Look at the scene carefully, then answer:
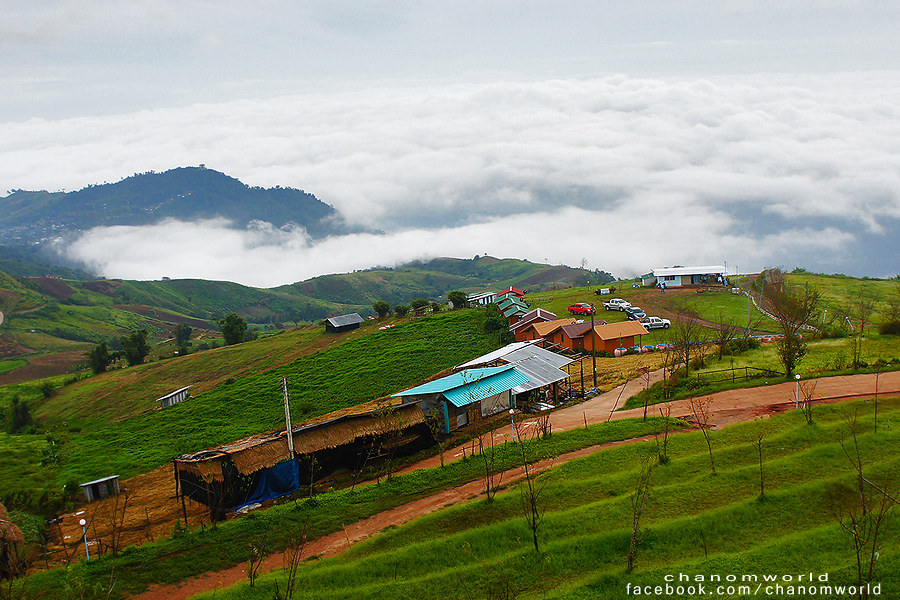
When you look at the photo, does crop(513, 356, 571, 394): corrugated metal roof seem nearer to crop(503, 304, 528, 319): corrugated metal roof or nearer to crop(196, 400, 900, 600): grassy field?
crop(196, 400, 900, 600): grassy field

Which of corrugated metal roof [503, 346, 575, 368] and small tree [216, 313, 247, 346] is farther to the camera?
small tree [216, 313, 247, 346]

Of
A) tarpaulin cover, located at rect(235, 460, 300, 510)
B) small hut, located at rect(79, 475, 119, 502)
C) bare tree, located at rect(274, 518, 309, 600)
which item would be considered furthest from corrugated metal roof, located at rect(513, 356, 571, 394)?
small hut, located at rect(79, 475, 119, 502)

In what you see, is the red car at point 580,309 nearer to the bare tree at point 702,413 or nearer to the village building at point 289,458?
the bare tree at point 702,413

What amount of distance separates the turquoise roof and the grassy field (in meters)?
A: 14.0

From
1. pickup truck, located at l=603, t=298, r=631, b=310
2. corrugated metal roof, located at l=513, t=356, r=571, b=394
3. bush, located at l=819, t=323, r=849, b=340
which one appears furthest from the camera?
pickup truck, located at l=603, t=298, r=631, b=310

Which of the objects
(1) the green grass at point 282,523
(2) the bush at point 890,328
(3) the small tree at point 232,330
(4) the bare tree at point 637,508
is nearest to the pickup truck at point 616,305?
(2) the bush at point 890,328

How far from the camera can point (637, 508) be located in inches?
690

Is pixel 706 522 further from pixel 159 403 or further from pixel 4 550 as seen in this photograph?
pixel 159 403

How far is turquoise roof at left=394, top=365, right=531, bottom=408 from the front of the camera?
3539 centimetres

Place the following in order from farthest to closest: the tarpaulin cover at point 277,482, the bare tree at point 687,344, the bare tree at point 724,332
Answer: the bare tree at point 724,332 → the bare tree at point 687,344 → the tarpaulin cover at point 277,482

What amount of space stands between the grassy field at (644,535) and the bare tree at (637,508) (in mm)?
220

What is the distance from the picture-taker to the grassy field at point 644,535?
580 inches

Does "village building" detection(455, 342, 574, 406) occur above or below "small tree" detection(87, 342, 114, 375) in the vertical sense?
above

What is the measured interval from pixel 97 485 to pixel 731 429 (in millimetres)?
37410
